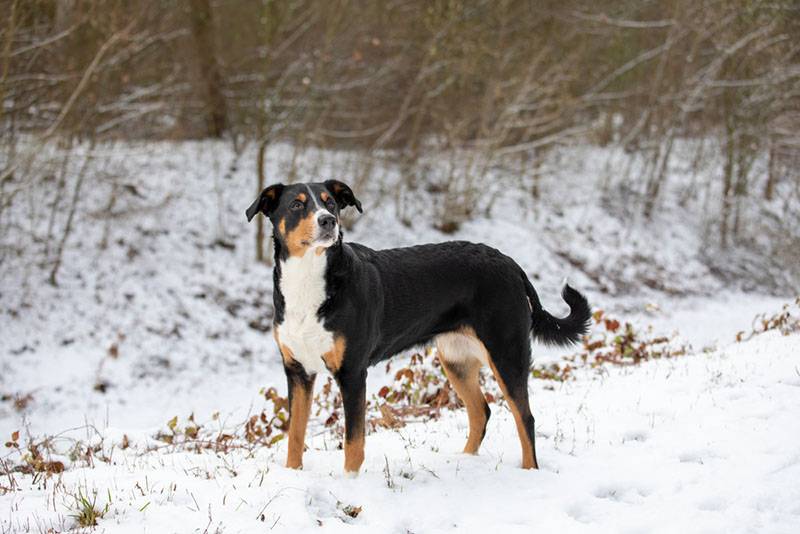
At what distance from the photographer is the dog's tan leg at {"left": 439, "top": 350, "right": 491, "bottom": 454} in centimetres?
446

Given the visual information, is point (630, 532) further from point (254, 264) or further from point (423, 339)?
point (254, 264)

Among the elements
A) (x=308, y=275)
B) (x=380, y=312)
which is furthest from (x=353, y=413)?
(x=308, y=275)

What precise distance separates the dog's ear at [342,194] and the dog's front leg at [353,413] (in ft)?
3.35

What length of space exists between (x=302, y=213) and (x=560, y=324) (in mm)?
1926

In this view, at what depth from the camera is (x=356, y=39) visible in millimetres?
14570

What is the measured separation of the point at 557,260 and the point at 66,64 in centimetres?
1071

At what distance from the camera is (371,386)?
9.35 m

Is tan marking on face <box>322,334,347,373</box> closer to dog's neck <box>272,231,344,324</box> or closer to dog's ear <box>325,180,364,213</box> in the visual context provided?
dog's neck <box>272,231,344,324</box>

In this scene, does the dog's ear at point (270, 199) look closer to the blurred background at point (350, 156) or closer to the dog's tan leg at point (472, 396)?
the dog's tan leg at point (472, 396)

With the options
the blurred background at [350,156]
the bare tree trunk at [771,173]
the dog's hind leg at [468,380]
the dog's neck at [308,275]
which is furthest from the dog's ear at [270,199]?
the bare tree trunk at [771,173]

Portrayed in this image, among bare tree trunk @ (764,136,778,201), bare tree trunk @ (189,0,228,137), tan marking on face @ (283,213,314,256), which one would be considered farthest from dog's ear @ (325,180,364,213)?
bare tree trunk @ (764,136,778,201)

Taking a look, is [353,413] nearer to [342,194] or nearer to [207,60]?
[342,194]

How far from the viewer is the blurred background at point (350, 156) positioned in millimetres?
10078

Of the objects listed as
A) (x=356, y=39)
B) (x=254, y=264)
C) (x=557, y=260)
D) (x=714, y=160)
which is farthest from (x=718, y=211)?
(x=254, y=264)
